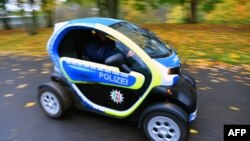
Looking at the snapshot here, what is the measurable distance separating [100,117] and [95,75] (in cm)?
93

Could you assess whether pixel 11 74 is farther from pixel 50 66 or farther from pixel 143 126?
pixel 143 126

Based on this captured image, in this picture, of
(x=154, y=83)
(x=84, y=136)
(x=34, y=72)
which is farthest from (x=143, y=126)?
(x=34, y=72)

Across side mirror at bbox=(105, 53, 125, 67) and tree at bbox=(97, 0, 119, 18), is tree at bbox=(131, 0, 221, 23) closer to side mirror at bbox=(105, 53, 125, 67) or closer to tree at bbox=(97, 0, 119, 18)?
Answer: tree at bbox=(97, 0, 119, 18)

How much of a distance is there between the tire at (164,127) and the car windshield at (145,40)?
0.87 metres

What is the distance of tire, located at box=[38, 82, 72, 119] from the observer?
505 cm

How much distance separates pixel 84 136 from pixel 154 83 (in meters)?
1.32

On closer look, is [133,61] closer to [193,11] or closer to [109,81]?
[109,81]

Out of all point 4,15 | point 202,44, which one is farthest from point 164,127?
point 4,15

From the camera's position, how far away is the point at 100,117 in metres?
5.34

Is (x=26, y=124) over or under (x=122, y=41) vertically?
under

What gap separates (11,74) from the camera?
8.27 meters

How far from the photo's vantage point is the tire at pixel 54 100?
16.6ft

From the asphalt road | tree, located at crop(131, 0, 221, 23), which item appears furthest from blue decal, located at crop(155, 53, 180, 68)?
tree, located at crop(131, 0, 221, 23)

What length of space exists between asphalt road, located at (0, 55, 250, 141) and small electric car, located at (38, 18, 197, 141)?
0.28 m
